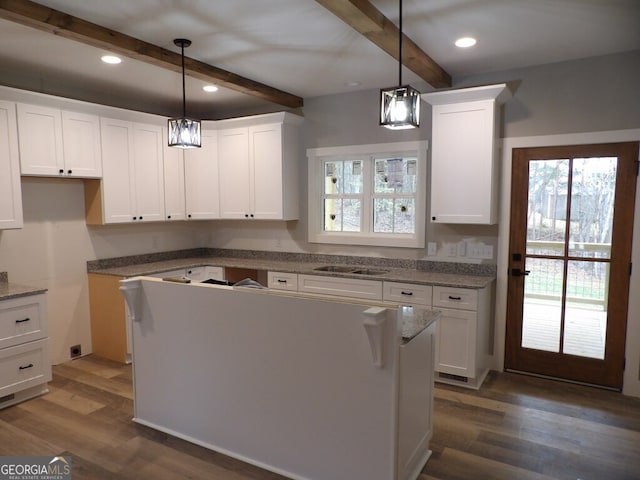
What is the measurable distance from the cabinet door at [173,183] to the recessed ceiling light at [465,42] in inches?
120

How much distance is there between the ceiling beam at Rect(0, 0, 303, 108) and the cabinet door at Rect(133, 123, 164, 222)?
1167mm

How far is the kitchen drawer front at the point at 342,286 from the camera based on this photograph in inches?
156

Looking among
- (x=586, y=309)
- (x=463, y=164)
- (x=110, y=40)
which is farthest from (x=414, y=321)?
(x=110, y=40)

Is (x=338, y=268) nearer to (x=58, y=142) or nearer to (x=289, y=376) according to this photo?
(x=289, y=376)

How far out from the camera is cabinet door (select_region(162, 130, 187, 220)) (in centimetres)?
475

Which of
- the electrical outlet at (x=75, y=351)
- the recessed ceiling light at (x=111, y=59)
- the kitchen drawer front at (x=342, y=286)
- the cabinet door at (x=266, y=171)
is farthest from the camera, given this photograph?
the cabinet door at (x=266, y=171)

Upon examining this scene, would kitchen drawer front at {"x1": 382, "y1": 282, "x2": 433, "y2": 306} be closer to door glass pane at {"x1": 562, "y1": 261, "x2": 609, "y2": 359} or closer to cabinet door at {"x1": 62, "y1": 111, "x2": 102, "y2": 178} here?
door glass pane at {"x1": 562, "y1": 261, "x2": 609, "y2": 359}

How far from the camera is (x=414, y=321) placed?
2445 mm

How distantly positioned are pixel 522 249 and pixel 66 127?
4070 mm

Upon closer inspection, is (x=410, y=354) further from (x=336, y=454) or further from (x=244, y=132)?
(x=244, y=132)

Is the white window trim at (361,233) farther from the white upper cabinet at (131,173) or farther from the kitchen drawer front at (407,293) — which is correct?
the white upper cabinet at (131,173)

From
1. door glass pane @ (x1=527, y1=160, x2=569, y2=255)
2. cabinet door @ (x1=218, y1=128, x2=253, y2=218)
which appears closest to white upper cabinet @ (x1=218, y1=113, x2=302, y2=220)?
cabinet door @ (x1=218, y1=128, x2=253, y2=218)

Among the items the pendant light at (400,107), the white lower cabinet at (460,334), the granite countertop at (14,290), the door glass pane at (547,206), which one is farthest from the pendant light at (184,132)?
the door glass pane at (547,206)

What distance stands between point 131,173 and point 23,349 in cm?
185
